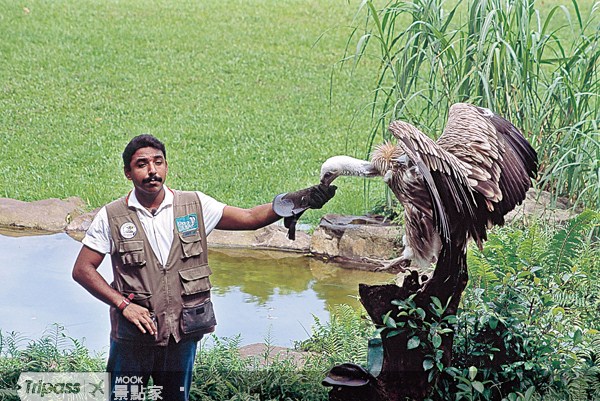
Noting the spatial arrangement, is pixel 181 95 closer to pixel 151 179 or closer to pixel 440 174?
pixel 151 179

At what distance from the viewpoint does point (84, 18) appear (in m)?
15.2

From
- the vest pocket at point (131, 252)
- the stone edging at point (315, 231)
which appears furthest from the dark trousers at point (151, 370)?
the stone edging at point (315, 231)

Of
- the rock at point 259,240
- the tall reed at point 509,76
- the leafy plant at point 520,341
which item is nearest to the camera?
the leafy plant at point 520,341

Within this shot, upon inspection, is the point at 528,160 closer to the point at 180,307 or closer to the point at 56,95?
the point at 180,307

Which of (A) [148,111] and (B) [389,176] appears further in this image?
(A) [148,111]

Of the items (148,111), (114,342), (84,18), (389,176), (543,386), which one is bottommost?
(543,386)

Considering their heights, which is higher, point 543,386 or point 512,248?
point 512,248

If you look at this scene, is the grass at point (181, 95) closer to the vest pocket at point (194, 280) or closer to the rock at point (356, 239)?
the rock at point (356, 239)

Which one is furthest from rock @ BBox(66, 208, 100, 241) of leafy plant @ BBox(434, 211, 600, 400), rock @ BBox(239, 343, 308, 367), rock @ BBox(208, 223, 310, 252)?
leafy plant @ BBox(434, 211, 600, 400)

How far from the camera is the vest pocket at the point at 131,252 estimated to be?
3.86 metres

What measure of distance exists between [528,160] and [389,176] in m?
0.73

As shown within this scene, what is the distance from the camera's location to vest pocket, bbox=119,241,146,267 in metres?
3.86

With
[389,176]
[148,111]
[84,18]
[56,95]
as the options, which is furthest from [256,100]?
[389,176]

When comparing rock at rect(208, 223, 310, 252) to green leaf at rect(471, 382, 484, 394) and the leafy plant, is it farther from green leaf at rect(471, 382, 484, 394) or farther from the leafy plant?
green leaf at rect(471, 382, 484, 394)
